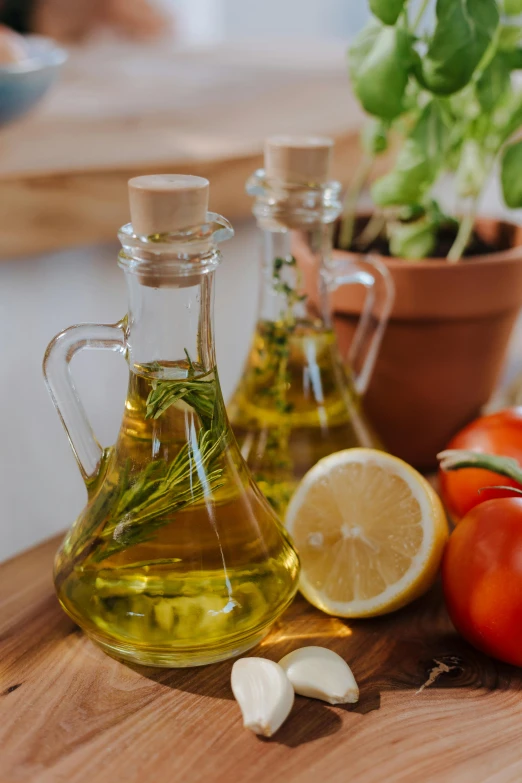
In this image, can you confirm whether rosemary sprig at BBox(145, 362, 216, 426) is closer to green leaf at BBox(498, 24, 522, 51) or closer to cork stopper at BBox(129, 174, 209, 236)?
cork stopper at BBox(129, 174, 209, 236)

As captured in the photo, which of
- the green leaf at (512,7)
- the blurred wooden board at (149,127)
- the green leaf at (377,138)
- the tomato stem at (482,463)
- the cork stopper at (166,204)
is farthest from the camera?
the blurred wooden board at (149,127)

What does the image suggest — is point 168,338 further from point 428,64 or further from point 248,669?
point 428,64

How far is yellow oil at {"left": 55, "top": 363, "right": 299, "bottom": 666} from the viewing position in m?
0.50

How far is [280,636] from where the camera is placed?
1.88 feet

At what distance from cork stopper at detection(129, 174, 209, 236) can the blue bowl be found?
0.91 metres

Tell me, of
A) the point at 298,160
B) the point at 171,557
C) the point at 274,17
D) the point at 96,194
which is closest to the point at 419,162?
the point at 298,160

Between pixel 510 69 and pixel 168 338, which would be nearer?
pixel 168 338

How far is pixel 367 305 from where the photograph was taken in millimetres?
769

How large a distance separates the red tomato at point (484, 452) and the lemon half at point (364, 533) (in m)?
0.06

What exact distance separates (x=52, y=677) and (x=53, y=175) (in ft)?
2.45

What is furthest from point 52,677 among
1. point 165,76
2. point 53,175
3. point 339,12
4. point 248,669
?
point 339,12

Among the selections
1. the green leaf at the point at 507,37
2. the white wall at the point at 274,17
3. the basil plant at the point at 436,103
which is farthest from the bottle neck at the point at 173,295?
the white wall at the point at 274,17

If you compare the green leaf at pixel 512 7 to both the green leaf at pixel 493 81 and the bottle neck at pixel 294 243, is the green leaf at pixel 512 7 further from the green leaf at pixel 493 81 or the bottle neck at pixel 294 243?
the bottle neck at pixel 294 243

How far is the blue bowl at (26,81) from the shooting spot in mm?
1276
